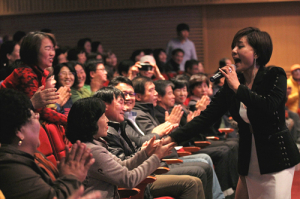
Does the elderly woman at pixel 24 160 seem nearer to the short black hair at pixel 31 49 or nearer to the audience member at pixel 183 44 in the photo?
the short black hair at pixel 31 49

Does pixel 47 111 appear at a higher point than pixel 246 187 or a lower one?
higher

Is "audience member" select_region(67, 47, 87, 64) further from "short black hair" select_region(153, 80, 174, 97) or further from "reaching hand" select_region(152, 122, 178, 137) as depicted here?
"reaching hand" select_region(152, 122, 178, 137)

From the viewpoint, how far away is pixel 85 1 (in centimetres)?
755

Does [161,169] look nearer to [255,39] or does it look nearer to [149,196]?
[149,196]

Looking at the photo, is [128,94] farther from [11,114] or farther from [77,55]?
[77,55]

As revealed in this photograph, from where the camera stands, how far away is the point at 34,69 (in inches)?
98.7

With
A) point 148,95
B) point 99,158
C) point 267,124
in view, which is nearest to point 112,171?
point 99,158

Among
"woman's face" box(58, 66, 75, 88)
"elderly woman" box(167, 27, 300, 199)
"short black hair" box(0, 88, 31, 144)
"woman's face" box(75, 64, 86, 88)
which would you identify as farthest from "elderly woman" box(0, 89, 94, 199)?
"woman's face" box(75, 64, 86, 88)

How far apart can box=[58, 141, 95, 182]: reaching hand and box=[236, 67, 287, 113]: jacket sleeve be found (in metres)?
0.79

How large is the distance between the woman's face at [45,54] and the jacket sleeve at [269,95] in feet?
4.41

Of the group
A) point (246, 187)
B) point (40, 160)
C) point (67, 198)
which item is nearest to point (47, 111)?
point (40, 160)

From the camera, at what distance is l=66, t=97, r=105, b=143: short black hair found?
1.92 m

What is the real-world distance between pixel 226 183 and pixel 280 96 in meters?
2.06

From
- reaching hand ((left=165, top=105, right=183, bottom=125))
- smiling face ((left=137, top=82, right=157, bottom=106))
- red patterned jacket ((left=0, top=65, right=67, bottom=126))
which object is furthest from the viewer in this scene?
smiling face ((left=137, top=82, right=157, bottom=106))
